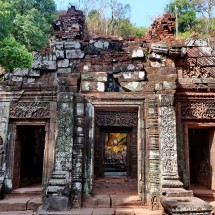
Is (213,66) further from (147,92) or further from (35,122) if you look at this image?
(35,122)

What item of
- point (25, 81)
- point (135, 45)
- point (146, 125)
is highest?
point (135, 45)

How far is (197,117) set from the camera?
266 inches

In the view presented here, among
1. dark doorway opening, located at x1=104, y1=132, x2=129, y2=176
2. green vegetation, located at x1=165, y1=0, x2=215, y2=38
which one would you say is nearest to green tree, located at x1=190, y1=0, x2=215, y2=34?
green vegetation, located at x1=165, y1=0, x2=215, y2=38

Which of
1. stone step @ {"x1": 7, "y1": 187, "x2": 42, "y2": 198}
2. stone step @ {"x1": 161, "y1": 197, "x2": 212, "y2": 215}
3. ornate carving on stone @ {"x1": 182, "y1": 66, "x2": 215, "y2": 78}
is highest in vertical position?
ornate carving on stone @ {"x1": 182, "y1": 66, "x2": 215, "y2": 78}

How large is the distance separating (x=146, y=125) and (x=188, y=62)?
8.70 ft

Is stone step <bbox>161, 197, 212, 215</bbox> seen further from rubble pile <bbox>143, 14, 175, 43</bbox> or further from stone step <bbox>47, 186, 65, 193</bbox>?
rubble pile <bbox>143, 14, 175, 43</bbox>

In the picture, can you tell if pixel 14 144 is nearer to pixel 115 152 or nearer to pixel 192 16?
pixel 115 152

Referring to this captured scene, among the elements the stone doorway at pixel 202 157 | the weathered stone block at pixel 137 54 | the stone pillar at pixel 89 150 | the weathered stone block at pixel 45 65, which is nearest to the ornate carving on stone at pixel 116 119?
the stone doorway at pixel 202 157

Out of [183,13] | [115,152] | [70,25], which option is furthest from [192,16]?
[70,25]

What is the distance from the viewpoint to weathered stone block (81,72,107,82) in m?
6.22

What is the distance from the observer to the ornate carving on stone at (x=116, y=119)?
12.1m

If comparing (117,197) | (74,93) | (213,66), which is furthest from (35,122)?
(213,66)

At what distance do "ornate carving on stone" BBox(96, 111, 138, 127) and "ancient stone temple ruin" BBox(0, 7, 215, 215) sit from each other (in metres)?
3.89

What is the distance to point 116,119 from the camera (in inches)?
480
